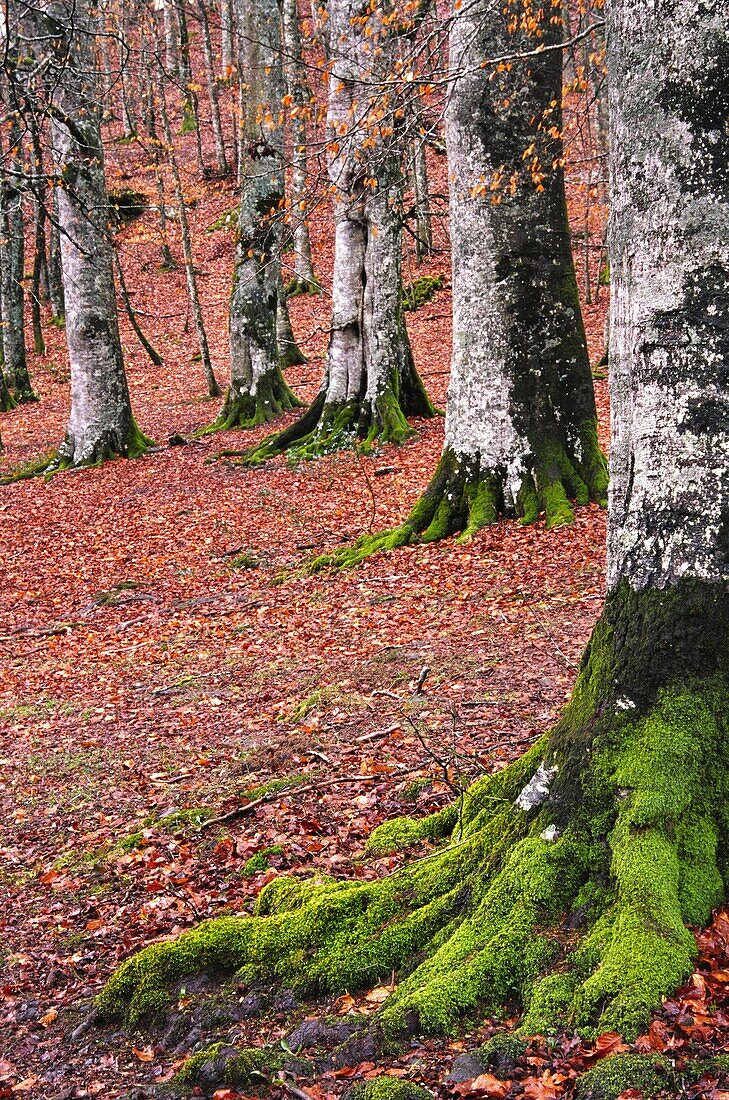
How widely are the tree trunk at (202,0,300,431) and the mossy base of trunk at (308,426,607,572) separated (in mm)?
8032

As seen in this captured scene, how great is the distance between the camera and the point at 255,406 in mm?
17953

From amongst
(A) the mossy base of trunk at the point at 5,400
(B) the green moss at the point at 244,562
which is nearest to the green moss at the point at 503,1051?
(B) the green moss at the point at 244,562

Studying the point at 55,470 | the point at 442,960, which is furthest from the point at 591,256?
the point at 442,960

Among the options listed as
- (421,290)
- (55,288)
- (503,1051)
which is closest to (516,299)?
(503,1051)

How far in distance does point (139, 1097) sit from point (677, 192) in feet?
11.4

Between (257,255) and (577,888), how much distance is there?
15.2 m

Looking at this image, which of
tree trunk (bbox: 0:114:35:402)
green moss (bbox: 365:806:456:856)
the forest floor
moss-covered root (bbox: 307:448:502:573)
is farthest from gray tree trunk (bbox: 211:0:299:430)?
green moss (bbox: 365:806:456:856)

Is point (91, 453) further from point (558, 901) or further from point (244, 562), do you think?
point (558, 901)

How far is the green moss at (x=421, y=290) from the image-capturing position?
2753cm

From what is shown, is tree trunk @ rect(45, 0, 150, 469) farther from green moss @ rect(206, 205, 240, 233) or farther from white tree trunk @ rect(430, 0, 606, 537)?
green moss @ rect(206, 205, 240, 233)

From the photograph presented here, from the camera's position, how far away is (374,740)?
18.9ft

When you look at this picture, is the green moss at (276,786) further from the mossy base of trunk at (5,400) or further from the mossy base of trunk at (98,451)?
the mossy base of trunk at (5,400)

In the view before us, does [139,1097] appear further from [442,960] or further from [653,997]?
[653,997]

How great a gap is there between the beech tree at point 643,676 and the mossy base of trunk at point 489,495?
5602 mm
